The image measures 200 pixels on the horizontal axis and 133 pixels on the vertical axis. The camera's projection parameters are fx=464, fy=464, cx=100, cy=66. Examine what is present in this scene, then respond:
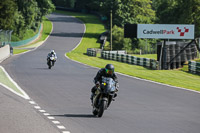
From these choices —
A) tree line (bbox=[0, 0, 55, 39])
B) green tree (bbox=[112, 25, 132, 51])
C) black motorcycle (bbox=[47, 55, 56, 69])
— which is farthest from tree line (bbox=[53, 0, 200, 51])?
black motorcycle (bbox=[47, 55, 56, 69])

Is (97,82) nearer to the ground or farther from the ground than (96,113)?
farther from the ground

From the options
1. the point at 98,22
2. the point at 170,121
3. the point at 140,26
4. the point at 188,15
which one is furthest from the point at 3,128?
the point at 98,22

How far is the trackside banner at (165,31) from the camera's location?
154 feet

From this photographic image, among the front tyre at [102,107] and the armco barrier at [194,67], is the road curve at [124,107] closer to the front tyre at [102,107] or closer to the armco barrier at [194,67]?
the front tyre at [102,107]

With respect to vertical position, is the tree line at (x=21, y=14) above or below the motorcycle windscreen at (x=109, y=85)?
above

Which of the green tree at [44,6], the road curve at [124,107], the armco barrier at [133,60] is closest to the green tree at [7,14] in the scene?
the green tree at [44,6]

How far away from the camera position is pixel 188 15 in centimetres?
8369

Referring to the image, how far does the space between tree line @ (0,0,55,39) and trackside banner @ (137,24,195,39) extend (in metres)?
39.0

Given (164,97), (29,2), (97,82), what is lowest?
(164,97)

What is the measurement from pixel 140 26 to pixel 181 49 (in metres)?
4.78

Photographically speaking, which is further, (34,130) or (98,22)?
(98,22)

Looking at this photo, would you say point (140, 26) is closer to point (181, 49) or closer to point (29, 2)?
point (181, 49)

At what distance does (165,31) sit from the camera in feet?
154

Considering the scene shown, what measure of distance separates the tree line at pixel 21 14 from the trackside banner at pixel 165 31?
3900 centimetres
